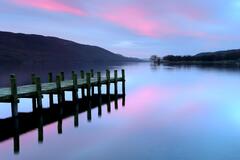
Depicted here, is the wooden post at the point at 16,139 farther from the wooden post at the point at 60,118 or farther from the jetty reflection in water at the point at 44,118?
the wooden post at the point at 60,118

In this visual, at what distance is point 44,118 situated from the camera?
60.4ft

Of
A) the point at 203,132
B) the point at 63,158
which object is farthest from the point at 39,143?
the point at 203,132

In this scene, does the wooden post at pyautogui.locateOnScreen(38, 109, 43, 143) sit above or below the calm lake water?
above

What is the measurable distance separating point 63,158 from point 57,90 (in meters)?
9.56

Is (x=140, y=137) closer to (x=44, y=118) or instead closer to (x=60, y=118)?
(x=60, y=118)

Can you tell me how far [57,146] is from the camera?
13289 mm

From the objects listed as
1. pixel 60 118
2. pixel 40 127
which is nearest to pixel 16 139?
pixel 40 127

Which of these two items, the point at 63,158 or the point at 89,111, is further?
the point at 89,111

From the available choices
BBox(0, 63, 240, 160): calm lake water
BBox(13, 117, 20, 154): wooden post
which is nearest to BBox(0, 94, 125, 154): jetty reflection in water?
BBox(13, 117, 20, 154): wooden post

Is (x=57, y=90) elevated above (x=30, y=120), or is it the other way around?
(x=57, y=90)

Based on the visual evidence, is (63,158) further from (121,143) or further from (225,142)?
(225,142)

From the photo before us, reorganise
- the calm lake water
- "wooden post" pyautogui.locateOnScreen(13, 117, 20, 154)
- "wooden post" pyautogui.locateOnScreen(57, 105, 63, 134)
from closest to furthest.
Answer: the calm lake water → "wooden post" pyautogui.locateOnScreen(13, 117, 20, 154) → "wooden post" pyautogui.locateOnScreen(57, 105, 63, 134)

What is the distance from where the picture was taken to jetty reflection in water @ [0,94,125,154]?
1500 cm

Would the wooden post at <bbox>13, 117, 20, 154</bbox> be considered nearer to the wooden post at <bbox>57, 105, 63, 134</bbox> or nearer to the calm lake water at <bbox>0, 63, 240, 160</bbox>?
the calm lake water at <bbox>0, 63, 240, 160</bbox>
